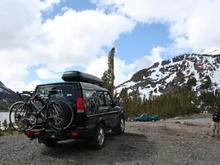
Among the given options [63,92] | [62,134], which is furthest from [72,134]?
[63,92]

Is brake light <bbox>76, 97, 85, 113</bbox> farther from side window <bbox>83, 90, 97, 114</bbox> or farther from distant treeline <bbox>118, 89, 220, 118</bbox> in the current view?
distant treeline <bbox>118, 89, 220, 118</bbox>

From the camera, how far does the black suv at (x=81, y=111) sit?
1265cm

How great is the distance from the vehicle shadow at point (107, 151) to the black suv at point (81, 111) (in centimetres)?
34

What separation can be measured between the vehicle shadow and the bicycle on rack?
0.92m

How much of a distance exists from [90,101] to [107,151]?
1553 mm

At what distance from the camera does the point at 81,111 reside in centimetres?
1267

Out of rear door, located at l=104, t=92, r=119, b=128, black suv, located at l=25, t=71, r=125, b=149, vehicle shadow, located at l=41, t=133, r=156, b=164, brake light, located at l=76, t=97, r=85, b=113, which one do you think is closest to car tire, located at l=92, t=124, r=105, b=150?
black suv, located at l=25, t=71, r=125, b=149

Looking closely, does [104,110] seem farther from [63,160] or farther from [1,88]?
[1,88]

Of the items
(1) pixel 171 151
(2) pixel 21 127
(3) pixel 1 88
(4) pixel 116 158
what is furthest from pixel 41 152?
(3) pixel 1 88

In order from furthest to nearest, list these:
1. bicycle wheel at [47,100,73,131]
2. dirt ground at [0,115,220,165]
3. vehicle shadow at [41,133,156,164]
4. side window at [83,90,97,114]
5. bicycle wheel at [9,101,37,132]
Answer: side window at [83,90,97,114] < bicycle wheel at [9,101,37,132] < vehicle shadow at [41,133,156,164] < bicycle wheel at [47,100,73,131] < dirt ground at [0,115,220,165]

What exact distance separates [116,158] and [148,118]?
3392 cm

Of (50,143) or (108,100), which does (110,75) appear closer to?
(108,100)

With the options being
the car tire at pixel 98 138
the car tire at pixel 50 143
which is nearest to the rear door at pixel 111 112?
the car tire at pixel 98 138

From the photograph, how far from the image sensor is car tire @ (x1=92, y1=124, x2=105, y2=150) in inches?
525
